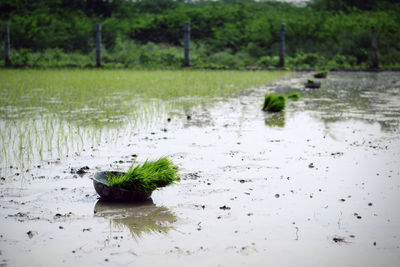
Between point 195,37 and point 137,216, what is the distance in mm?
29335

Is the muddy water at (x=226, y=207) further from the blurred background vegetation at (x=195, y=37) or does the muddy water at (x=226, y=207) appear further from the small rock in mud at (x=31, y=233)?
the blurred background vegetation at (x=195, y=37)

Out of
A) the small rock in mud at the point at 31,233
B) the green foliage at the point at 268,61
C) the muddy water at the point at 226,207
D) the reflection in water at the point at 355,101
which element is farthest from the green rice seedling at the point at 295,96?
the green foliage at the point at 268,61

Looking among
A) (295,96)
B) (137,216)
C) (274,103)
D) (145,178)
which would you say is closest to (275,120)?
(274,103)

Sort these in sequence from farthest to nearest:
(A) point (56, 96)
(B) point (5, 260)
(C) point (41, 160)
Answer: (A) point (56, 96)
(C) point (41, 160)
(B) point (5, 260)

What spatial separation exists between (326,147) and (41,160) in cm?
324

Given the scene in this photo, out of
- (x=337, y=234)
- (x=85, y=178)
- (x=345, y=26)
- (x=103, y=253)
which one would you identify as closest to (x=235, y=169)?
(x=85, y=178)

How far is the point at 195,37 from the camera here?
32656mm

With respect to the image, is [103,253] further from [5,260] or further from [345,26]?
[345,26]

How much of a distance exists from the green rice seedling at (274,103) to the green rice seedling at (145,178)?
585 centimetres

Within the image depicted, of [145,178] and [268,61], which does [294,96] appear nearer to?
[145,178]

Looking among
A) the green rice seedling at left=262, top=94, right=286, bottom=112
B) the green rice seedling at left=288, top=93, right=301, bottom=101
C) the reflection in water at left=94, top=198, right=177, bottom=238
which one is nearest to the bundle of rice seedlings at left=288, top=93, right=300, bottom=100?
the green rice seedling at left=288, top=93, right=301, bottom=101

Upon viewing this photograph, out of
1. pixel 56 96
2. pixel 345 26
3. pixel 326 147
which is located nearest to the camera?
pixel 326 147

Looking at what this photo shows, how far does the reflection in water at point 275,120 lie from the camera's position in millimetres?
8545

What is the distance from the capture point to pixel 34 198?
441 cm
